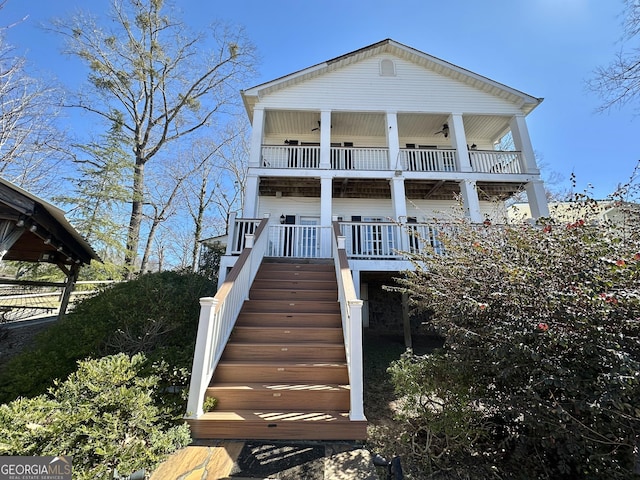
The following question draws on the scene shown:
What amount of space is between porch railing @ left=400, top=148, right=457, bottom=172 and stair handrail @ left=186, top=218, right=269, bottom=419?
22.8 feet

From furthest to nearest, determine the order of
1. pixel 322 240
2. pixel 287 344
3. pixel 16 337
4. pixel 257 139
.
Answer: pixel 257 139 → pixel 322 240 → pixel 16 337 → pixel 287 344

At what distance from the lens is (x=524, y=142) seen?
372 inches

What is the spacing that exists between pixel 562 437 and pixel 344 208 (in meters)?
9.13

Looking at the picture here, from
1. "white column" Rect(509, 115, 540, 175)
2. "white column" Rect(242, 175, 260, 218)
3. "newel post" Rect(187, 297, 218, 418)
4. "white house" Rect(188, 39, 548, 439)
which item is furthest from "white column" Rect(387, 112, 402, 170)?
"newel post" Rect(187, 297, 218, 418)

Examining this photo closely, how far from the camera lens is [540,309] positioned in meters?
2.77

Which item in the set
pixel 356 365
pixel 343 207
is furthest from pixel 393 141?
pixel 356 365

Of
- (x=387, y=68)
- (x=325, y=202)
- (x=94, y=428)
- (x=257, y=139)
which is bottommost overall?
(x=94, y=428)

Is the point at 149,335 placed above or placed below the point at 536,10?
below

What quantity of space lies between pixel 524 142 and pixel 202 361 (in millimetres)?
11553

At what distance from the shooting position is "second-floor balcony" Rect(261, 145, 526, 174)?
9484 mm

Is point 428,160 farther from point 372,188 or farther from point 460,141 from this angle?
point 372,188

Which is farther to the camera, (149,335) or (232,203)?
(232,203)

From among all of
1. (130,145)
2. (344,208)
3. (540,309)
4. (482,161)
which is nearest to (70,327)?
(540,309)

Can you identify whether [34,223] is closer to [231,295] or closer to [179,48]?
[231,295]
